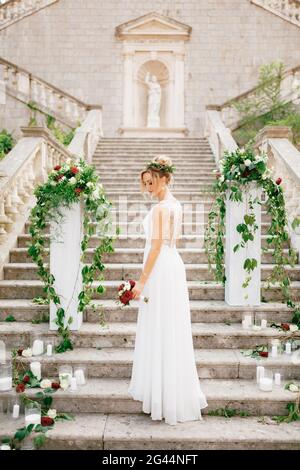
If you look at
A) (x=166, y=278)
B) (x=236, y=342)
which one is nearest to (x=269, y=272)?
(x=236, y=342)

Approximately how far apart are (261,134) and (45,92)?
22.6 feet

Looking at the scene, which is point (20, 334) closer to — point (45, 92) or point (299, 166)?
point (299, 166)

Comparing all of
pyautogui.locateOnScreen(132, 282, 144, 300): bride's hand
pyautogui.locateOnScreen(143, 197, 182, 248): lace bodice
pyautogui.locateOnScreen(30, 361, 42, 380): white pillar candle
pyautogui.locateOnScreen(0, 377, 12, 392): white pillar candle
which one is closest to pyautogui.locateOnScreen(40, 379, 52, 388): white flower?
pyautogui.locateOnScreen(30, 361, 42, 380): white pillar candle

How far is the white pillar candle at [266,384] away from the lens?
3.83 metres

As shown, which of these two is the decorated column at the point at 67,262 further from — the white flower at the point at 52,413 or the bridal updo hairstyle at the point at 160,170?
the bridal updo hairstyle at the point at 160,170

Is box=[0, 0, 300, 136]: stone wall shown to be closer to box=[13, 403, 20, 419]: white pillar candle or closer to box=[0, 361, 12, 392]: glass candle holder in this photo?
box=[0, 361, 12, 392]: glass candle holder

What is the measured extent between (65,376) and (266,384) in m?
1.63

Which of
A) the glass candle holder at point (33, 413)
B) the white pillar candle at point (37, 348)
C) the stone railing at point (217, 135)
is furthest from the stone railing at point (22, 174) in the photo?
the stone railing at point (217, 135)

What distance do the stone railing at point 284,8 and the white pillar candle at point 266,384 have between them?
13.8 meters

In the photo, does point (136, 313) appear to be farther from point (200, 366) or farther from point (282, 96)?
point (282, 96)

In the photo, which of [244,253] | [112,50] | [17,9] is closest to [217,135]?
[244,253]

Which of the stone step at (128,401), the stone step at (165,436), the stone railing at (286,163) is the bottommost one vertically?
the stone step at (165,436)

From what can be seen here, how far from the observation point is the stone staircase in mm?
3361

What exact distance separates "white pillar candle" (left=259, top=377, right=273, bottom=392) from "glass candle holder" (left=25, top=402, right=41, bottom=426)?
5.81 feet
